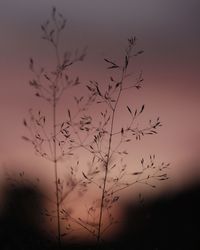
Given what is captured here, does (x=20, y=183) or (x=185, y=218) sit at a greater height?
(x=20, y=183)

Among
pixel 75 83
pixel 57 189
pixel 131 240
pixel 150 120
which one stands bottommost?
pixel 131 240

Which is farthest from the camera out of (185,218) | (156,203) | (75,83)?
(185,218)

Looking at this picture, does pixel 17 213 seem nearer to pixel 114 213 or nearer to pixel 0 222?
pixel 0 222

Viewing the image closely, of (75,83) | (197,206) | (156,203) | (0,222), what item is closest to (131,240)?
(156,203)

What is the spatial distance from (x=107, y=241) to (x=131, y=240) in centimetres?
35

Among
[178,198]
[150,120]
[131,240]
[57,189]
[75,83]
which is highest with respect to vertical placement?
[75,83]

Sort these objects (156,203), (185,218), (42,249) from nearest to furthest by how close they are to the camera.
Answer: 1. (42,249)
2. (156,203)
3. (185,218)

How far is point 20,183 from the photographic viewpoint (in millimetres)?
2793

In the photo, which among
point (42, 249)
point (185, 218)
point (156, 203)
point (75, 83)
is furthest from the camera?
point (185, 218)

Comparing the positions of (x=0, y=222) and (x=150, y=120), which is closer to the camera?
(x=150, y=120)

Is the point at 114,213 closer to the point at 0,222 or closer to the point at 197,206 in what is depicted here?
the point at 0,222

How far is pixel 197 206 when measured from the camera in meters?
3.49

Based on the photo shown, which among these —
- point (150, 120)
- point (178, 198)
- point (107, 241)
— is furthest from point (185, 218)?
point (150, 120)

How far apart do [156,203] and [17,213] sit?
2.68ft
